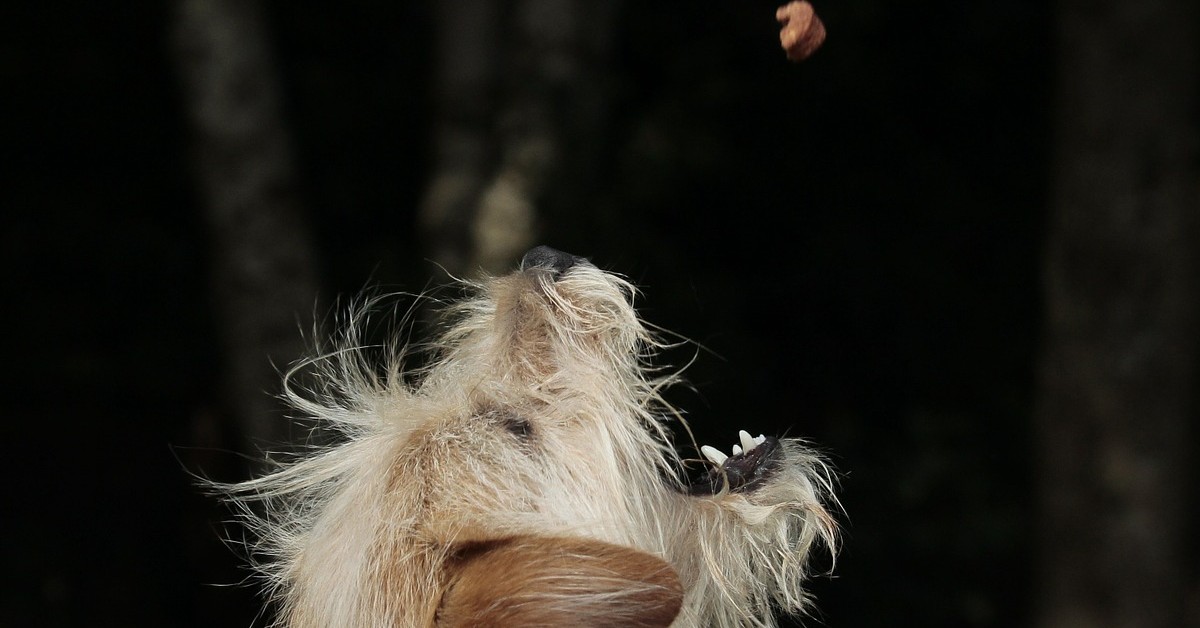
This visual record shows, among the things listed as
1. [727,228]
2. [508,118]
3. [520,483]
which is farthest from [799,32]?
[727,228]

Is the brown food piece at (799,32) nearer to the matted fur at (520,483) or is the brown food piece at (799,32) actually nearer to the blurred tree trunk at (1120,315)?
the matted fur at (520,483)

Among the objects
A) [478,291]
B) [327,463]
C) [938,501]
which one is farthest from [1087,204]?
[327,463]

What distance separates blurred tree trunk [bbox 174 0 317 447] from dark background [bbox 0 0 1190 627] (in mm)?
1595

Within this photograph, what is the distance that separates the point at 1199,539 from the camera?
704cm

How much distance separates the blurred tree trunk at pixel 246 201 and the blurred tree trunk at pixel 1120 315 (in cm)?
353

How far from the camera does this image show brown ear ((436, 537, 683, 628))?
1728mm

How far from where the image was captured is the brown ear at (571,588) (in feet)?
5.67

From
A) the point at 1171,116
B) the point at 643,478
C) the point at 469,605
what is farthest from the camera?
A: the point at 1171,116

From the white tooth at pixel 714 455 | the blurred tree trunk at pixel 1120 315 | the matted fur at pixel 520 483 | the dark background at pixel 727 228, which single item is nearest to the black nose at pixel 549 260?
the matted fur at pixel 520 483

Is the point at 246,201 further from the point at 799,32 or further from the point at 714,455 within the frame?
the point at 714,455

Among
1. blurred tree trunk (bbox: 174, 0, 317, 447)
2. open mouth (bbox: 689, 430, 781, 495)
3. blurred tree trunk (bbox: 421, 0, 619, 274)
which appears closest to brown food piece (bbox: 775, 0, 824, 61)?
Answer: open mouth (bbox: 689, 430, 781, 495)

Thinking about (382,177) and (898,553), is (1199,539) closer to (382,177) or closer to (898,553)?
(898,553)

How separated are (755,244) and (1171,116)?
2979 mm

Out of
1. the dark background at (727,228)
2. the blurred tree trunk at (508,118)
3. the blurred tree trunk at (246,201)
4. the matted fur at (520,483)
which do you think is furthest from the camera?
the dark background at (727,228)
